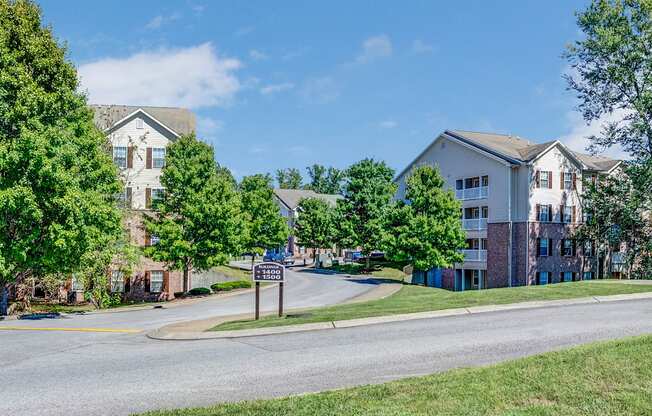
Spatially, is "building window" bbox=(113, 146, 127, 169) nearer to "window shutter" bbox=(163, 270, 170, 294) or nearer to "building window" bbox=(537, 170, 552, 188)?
"window shutter" bbox=(163, 270, 170, 294)

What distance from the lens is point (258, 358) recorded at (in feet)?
38.9

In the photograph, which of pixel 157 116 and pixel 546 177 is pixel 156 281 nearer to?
pixel 157 116

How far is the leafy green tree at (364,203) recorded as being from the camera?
6103cm

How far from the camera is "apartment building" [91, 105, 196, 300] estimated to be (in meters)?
40.2

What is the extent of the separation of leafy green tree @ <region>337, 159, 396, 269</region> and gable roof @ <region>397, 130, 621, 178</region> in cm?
813

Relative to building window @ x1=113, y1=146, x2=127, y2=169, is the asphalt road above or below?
below

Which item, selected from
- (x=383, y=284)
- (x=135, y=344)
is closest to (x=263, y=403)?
(x=135, y=344)

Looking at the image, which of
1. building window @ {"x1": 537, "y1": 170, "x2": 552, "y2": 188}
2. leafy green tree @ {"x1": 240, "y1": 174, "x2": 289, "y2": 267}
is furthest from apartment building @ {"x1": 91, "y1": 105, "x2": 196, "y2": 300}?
building window @ {"x1": 537, "y1": 170, "x2": 552, "y2": 188}

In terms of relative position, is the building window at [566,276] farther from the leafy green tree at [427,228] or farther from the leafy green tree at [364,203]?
the leafy green tree at [364,203]

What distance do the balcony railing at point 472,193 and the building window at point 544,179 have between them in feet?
14.0

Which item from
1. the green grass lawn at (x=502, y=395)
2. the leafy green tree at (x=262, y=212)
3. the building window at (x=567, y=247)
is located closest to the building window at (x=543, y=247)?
the building window at (x=567, y=247)

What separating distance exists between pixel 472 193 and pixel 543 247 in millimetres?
7390

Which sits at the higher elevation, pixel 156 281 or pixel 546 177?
pixel 546 177

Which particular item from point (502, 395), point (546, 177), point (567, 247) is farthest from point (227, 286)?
point (502, 395)
